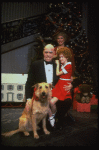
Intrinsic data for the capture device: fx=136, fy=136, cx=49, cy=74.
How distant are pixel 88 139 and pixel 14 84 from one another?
2.94 metres

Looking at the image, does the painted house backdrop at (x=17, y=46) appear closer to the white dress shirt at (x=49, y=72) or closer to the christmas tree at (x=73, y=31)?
Result: the christmas tree at (x=73, y=31)

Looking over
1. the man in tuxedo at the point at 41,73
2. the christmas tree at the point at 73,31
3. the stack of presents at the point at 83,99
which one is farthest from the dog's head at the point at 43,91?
the christmas tree at the point at 73,31

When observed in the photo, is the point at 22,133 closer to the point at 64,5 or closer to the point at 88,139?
the point at 88,139

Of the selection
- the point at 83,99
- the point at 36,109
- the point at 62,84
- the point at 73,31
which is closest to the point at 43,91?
the point at 36,109

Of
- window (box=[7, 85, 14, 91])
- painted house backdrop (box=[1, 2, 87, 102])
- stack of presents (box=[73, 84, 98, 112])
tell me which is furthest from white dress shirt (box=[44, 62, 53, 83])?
painted house backdrop (box=[1, 2, 87, 102])

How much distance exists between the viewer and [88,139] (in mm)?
1672

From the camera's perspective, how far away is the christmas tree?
3976mm

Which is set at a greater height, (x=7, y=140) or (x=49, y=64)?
(x=49, y=64)

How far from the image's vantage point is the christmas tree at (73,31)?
398 centimetres

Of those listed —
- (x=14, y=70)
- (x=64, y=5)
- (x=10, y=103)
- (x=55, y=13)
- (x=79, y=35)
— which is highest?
(x=64, y=5)

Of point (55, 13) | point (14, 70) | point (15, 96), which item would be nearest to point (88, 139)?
point (15, 96)

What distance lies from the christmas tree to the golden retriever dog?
2315 millimetres

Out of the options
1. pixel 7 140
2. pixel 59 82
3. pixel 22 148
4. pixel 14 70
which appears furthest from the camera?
pixel 14 70

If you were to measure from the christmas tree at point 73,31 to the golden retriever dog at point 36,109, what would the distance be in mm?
2315
